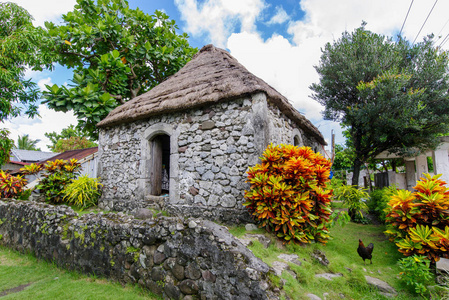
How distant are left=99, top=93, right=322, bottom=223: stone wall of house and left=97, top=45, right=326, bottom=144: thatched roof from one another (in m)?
0.22

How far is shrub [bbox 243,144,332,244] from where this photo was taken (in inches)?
159

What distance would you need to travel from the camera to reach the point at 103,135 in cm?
782

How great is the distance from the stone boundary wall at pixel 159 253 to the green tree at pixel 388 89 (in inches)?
318

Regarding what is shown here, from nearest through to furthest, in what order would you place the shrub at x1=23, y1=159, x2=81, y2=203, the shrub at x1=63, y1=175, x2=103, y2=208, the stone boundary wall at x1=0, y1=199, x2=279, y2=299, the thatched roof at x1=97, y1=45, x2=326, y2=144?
the stone boundary wall at x1=0, y1=199, x2=279, y2=299
the thatched roof at x1=97, y1=45, x2=326, y2=144
the shrub at x1=63, y1=175, x2=103, y2=208
the shrub at x1=23, y1=159, x2=81, y2=203

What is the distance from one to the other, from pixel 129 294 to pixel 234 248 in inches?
63.5

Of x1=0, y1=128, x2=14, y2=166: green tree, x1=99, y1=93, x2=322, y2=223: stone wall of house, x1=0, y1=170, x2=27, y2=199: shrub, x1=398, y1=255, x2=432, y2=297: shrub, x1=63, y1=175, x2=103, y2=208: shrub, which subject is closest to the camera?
x1=398, y1=255, x2=432, y2=297: shrub

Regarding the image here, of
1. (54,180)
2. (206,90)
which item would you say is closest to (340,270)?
(206,90)

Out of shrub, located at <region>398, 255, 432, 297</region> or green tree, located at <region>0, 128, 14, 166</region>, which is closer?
shrub, located at <region>398, 255, 432, 297</region>

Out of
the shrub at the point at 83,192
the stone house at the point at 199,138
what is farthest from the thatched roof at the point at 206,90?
the shrub at the point at 83,192

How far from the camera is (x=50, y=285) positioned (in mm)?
3514

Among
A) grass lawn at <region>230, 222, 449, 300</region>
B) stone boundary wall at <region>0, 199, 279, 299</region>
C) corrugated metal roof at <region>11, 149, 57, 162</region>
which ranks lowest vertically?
grass lawn at <region>230, 222, 449, 300</region>

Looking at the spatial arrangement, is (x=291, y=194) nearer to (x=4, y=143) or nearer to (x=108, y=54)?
(x=108, y=54)

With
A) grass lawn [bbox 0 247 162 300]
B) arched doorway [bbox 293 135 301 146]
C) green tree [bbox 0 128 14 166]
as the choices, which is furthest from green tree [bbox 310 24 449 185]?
green tree [bbox 0 128 14 166]

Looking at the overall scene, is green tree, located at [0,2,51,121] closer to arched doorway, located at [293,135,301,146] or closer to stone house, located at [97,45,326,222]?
stone house, located at [97,45,326,222]
